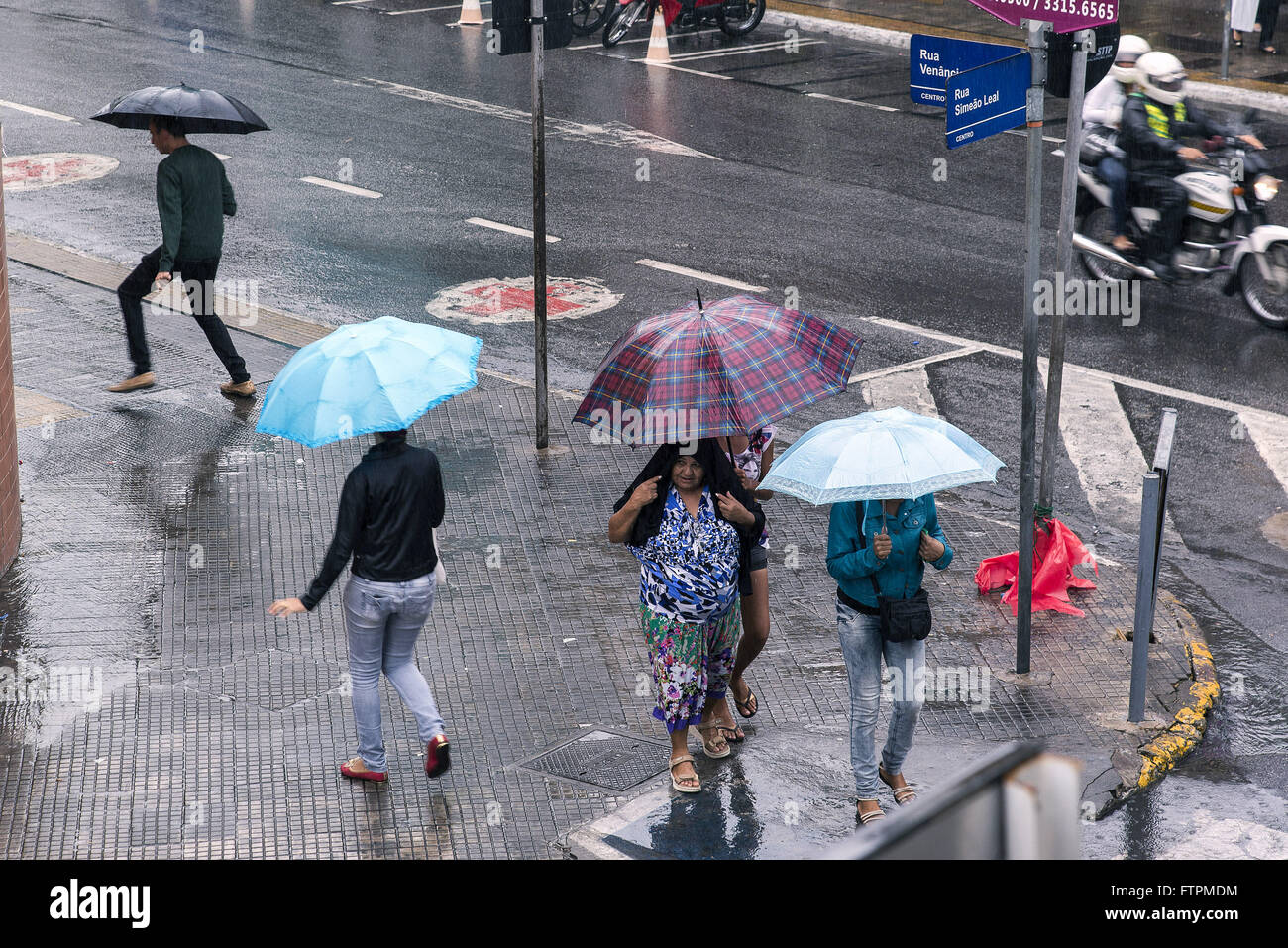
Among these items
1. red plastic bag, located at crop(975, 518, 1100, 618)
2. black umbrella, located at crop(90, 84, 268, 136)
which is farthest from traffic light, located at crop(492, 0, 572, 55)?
red plastic bag, located at crop(975, 518, 1100, 618)

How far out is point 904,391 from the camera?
11.2m

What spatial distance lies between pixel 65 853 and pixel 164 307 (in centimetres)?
749

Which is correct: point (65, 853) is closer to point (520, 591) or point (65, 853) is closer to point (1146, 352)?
point (520, 591)

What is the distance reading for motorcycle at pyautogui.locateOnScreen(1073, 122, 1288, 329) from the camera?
40.4ft

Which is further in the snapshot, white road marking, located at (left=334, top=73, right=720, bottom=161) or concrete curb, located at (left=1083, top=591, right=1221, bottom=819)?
white road marking, located at (left=334, top=73, right=720, bottom=161)

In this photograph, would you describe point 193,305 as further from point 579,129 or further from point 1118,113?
point 579,129

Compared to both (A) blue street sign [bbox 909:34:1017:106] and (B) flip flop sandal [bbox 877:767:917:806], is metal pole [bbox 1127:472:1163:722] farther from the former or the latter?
(A) blue street sign [bbox 909:34:1017:106]

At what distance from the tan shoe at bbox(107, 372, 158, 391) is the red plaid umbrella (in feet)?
17.4

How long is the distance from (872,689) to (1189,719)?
1.76 meters

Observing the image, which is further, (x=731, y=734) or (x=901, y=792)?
(x=731, y=734)

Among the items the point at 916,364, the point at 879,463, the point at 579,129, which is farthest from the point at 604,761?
the point at 579,129

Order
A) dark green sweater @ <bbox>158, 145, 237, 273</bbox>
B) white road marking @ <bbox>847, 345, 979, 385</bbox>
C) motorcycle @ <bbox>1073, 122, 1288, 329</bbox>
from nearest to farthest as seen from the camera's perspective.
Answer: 1. dark green sweater @ <bbox>158, 145, 237, 273</bbox>
2. white road marking @ <bbox>847, 345, 979, 385</bbox>
3. motorcycle @ <bbox>1073, 122, 1288, 329</bbox>

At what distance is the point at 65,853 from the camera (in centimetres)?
584

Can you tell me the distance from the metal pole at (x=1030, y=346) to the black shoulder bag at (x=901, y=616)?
1575 mm
